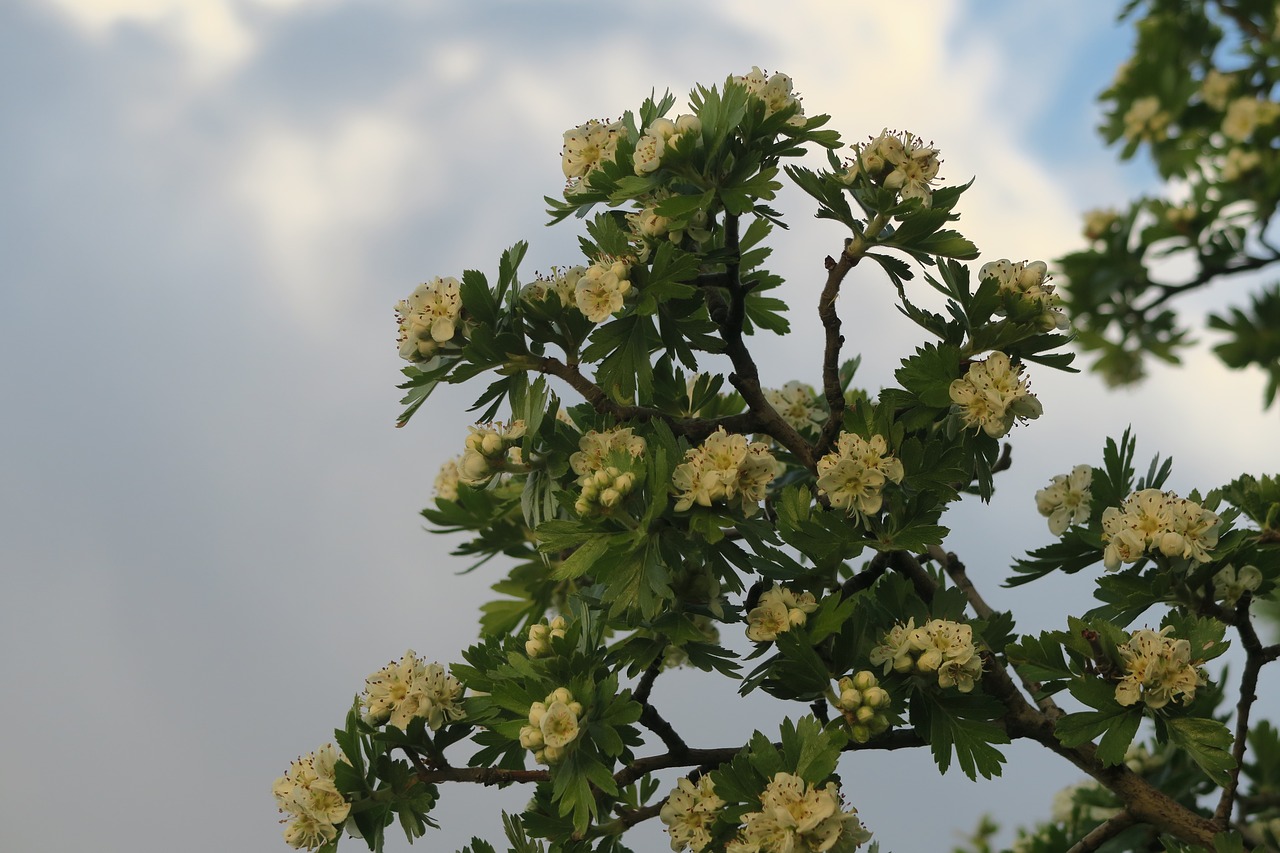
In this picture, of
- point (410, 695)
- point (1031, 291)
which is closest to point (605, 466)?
point (410, 695)

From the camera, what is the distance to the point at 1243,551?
234 centimetres

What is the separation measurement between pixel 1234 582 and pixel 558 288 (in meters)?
1.47

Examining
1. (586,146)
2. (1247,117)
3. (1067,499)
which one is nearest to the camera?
(586,146)

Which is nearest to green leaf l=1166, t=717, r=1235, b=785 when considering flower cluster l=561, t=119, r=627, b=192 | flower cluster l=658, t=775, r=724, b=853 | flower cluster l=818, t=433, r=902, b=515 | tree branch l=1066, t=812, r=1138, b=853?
tree branch l=1066, t=812, r=1138, b=853

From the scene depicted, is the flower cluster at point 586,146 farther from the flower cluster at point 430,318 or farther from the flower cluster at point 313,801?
the flower cluster at point 313,801

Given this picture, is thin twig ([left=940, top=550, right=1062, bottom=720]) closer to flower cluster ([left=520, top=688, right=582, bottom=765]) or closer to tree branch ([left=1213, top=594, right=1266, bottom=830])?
tree branch ([left=1213, top=594, right=1266, bottom=830])

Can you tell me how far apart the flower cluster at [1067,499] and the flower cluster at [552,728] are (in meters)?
1.23

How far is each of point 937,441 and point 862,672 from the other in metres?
0.42

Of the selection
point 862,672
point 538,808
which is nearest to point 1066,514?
point 862,672

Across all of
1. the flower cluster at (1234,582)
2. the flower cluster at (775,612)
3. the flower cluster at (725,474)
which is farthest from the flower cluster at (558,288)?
the flower cluster at (1234,582)

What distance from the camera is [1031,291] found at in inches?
85.6

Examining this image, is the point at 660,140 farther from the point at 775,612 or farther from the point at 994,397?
the point at 775,612

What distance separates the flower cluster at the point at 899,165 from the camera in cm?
217

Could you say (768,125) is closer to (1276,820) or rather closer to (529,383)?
(529,383)
